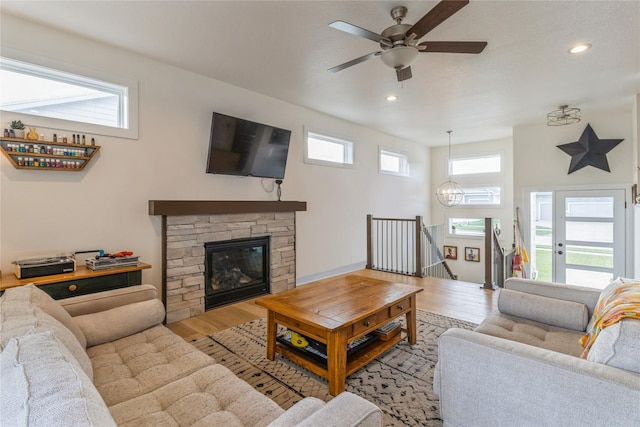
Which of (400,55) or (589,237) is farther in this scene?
(589,237)

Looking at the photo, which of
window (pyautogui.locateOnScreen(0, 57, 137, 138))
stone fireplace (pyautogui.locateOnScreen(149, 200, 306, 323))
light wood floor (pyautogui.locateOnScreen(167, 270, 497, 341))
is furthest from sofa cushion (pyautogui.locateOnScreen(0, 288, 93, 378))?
window (pyautogui.locateOnScreen(0, 57, 137, 138))

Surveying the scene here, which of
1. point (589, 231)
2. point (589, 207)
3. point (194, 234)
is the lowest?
point (589, 231)

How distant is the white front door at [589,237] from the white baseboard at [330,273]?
11.7ft

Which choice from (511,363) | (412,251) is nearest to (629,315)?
(511,363)

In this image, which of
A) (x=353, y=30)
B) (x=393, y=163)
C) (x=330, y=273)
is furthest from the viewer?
(x=393, y=163)

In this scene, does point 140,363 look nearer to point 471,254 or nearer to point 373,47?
point 373,47

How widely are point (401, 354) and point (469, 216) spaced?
243 inches

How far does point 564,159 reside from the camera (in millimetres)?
5504

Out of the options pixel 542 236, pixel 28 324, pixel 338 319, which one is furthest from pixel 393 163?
pixel 28 324

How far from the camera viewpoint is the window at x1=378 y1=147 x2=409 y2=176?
675cm

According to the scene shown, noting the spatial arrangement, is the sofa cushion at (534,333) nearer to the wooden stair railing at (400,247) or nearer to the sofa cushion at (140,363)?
the sofa cushion at (140,363)

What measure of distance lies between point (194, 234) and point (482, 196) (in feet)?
22.8

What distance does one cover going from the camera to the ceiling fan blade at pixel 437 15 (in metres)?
1.78

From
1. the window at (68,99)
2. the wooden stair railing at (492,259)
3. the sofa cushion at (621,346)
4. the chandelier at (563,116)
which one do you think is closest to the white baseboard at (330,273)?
the wooden stair railing at (492,259)
